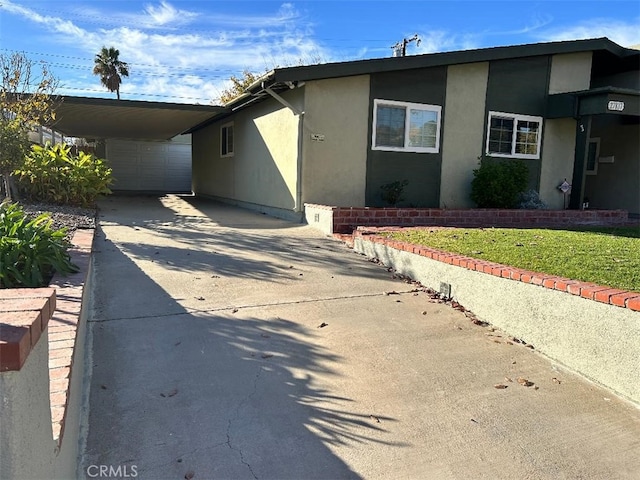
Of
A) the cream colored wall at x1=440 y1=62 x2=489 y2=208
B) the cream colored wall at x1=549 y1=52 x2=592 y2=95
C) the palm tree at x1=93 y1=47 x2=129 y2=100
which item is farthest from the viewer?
the palm tree at x1=93 y1=47 x2=129 y2=100

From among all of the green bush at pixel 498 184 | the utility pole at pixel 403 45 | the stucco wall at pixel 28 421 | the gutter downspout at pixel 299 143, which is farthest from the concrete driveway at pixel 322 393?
the utility pole at pixel 403 45

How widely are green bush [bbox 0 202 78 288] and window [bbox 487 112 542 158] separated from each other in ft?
34.1

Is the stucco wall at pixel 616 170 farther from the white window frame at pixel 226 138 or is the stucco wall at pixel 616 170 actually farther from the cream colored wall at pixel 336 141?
the white window frame at pixel 226 138

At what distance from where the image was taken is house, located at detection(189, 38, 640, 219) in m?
10.0

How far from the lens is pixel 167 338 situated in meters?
Result: 3.86

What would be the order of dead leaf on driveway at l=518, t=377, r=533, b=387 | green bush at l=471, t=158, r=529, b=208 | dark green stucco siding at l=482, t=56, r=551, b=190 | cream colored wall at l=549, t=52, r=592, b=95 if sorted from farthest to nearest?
cream colored wall at l=549, t=52, r=592, b=95 < dark green stucco siding at l=482, t=56, r=551, b=190 < green bush at l=471, t=158, r=529, b=208 < dead leaf on driveway at l=518, t=377, r=533, b=387

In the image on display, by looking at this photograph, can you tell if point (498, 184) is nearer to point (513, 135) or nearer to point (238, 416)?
point (513, 135)

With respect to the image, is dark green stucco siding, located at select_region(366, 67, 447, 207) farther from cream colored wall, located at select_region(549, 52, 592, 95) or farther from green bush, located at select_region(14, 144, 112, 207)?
green bush, located at select_region(14, 144, 112, 207)

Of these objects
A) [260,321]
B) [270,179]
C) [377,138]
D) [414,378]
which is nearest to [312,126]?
[377,138]

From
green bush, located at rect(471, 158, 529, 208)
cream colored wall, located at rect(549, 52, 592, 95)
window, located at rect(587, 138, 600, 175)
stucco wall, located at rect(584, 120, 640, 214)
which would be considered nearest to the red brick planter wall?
green bush, located at rect(471, 158, 529, 208)

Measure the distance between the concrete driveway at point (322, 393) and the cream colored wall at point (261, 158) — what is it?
5593mm

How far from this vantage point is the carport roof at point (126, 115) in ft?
40.0

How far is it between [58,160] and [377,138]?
7.05 metres

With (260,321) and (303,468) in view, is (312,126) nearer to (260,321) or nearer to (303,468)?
(260,321)
